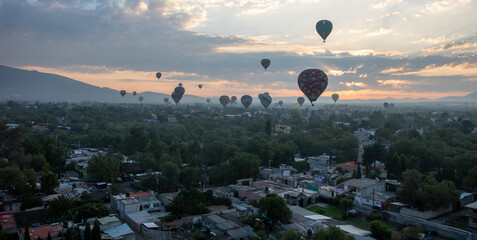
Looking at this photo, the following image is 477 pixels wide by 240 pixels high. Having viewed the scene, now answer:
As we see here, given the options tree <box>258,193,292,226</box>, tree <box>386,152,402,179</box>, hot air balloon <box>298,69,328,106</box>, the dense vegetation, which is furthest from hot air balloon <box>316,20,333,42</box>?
tree <box>258,193,292,226</box>

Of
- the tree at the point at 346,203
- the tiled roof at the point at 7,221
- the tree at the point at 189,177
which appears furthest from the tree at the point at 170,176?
the tree at the point at 346,203

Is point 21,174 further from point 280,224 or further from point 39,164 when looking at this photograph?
point 280,224

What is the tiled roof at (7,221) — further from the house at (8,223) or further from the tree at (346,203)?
the tree at (346,203)

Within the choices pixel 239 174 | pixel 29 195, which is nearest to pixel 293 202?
pixel 239 174

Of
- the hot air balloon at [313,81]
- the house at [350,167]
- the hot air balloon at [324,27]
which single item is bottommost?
the house at [350,167]

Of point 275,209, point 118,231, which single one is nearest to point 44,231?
point 118,231

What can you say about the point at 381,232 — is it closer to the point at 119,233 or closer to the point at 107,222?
the point at 119,233
